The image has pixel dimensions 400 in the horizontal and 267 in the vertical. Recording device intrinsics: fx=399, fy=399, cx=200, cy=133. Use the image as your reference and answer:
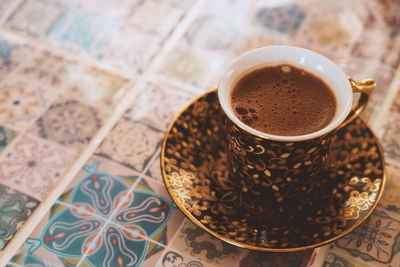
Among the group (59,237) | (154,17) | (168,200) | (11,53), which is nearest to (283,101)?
(168,200)

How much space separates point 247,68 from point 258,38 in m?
0.34

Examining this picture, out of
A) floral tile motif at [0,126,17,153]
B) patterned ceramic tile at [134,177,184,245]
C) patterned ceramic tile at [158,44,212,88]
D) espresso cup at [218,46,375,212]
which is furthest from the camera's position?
patterned ceramic tile at [158,44,212,88]

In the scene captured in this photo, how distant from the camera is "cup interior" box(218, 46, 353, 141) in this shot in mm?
553

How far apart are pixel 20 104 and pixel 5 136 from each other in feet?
0.26

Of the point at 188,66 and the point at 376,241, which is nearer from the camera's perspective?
the point at 376,241

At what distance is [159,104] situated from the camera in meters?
0.81

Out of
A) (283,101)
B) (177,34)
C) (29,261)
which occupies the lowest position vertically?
(29,261)

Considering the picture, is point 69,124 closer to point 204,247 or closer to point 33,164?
point 33,164

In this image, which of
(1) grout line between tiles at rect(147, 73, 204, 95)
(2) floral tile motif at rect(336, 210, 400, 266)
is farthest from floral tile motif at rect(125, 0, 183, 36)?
(2) floral tile motif at rect(336, 210, 400, 266)

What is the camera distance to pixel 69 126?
0.77 m

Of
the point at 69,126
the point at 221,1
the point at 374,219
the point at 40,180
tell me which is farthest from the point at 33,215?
the point at 221,1

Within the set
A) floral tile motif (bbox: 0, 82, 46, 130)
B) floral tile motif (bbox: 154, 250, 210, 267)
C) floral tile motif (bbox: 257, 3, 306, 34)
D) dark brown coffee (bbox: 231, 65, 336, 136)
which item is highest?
Answer: dark brown coffee (bbox: 231, 65, 336, 136)

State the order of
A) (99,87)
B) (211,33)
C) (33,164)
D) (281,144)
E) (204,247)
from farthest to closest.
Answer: (211,33)
(99,87)
(33,164)
(204,247)
(281,144)

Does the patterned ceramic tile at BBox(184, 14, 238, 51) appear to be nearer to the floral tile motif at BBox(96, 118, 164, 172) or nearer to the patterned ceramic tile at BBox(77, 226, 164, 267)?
the floral tile motif at BBox(96, 118, 164, 172)
